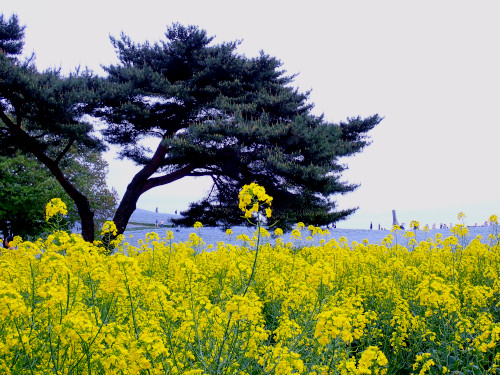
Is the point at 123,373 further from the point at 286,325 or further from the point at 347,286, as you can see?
the point at 347,286

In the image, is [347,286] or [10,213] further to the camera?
[10,213]

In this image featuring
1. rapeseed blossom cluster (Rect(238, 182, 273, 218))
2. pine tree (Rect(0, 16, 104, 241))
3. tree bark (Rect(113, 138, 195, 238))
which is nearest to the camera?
rapeseed blossom cluster (Rect(238, 182, 273, 218))

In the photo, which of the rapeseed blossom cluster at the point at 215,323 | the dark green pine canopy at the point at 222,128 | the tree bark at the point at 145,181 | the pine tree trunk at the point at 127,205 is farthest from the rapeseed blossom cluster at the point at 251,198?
the pine tree trunk at the point at 127,205

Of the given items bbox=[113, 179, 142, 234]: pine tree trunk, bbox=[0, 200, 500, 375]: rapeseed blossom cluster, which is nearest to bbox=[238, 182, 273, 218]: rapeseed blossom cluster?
bbox=[0, 200, 500, 375]: rapeseed blossom cluster

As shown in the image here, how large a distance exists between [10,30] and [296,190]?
11.4 metres

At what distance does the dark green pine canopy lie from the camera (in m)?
12.9

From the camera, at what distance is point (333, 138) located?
46.2ft

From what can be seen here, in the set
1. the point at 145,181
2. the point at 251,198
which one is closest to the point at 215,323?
the point at 251,198

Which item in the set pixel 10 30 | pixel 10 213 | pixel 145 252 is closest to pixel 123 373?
pixel 145 252

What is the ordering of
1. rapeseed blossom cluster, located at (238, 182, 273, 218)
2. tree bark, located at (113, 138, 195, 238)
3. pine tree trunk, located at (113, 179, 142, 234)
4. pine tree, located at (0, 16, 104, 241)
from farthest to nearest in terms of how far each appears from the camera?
1. tree bark, located at (113, 138, 195, 238)
2. pine tree trunk, located at (113, 179, 142, 234)
3. pine tree, located at (0, 16, 104, 241)
4. rapeseed blossom cluster, located at (238, 182, 273, 218)

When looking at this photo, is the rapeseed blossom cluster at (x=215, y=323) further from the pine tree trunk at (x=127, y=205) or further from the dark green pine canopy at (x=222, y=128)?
the pine tree trunk at (x=127, y=205)

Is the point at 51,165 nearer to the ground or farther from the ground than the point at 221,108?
nearer to the ground

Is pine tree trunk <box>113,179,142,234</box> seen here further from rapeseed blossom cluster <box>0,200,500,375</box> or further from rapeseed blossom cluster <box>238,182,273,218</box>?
rapeseed blossom cluster <box>238,182,273,218</box>

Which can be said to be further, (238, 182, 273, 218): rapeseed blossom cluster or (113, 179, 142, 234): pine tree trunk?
(113, 179, 142, 234): pine tree trunk
